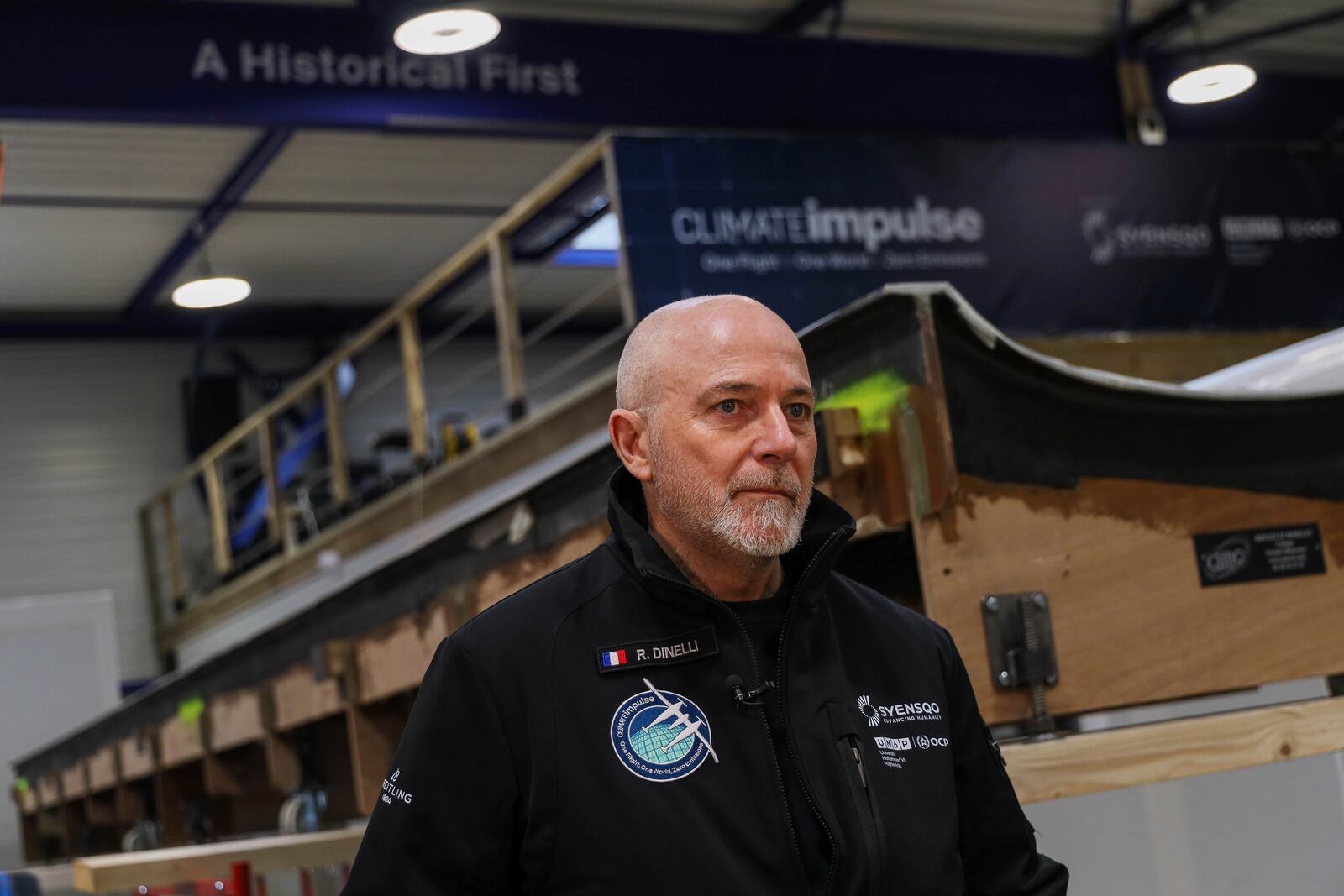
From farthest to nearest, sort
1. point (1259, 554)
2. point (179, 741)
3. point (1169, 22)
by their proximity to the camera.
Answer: point (1169, 22) < point (179, 741) < point (1259, 554)

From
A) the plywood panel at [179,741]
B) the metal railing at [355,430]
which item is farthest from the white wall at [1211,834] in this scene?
the metal railing at [355,430]

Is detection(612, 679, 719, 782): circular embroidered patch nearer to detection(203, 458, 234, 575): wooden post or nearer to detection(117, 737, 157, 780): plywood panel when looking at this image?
detection(117, 737, 157, 780): plywood panel

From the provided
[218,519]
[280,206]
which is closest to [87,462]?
[218,519]

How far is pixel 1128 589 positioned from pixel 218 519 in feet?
36.2

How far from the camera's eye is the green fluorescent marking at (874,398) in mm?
2553

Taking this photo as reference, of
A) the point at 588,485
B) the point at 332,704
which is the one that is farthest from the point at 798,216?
the point at 588,485

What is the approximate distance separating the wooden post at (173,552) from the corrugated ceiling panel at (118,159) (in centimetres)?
348

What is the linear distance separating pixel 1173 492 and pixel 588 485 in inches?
44.7

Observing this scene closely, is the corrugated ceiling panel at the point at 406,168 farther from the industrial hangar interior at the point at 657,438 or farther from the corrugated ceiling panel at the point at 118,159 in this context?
the corrugated ceiling panel at the point at 118,159

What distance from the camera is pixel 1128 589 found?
8.96ft

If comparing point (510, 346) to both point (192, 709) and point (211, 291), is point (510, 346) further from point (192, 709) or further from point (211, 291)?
point (211, 291)

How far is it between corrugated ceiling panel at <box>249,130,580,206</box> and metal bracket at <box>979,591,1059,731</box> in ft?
27.0

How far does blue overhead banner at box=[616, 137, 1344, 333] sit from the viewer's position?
23.6 ft

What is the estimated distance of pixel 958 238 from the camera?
8.16 meters
